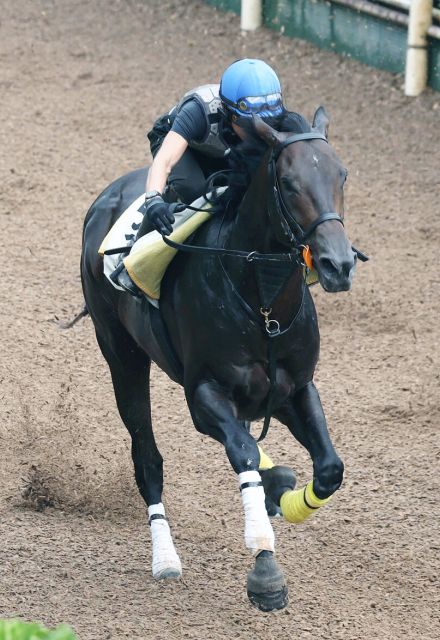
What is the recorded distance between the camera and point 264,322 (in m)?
5.23

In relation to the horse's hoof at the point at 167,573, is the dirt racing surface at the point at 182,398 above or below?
below

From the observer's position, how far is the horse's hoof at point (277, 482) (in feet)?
19.4

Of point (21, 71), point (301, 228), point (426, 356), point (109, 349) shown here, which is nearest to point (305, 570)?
point (109, 349)

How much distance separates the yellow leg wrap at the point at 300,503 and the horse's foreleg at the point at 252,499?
0.35 meters

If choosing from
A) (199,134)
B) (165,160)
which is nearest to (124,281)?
(165,160)

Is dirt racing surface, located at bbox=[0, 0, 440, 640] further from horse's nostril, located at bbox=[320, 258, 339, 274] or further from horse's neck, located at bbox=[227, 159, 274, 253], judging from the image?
horse's nostril, located at bbox=[320, 258, 339, 274]

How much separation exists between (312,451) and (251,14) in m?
9.10

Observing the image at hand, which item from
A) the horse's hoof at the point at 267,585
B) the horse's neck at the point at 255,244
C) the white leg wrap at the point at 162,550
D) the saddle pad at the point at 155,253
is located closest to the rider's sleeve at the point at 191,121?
the saddle pad at the point at 155,253

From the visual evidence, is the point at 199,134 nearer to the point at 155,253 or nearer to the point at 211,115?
the point at 211,115

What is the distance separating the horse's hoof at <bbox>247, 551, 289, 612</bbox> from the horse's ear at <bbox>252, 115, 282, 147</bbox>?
1.71m

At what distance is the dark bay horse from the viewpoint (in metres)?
4.79

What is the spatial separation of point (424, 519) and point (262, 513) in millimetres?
1779

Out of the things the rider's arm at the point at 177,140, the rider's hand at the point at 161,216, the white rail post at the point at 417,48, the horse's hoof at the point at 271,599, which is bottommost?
the white rail post at the point at 417,48

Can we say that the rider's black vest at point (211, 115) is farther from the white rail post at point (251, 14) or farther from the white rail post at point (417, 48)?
the white rail post at point (251, 14)
